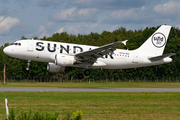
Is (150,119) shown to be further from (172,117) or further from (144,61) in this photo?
(144,61)

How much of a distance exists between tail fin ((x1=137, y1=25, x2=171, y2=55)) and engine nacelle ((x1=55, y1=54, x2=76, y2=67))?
39.0 feet

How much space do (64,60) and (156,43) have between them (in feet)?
51.9

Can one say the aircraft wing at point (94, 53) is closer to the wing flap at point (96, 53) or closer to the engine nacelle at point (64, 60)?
the wing flap at point (96, 53)

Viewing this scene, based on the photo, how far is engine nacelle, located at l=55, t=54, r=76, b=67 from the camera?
31859 millimetres

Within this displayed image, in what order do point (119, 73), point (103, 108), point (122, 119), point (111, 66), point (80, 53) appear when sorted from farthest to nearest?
point (119, 73)
point (111, 66)
point (80, 53)
point (103, 108)
point (122, 119)

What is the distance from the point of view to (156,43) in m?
40.2

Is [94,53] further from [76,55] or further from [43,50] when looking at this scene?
[43,50]

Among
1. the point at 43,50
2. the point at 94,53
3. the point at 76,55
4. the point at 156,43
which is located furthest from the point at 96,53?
the point at 156,43

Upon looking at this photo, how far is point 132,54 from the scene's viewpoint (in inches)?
1474

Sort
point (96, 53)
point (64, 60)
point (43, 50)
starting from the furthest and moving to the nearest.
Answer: point (96, 53)
point (43, 50)
point (64, 60)

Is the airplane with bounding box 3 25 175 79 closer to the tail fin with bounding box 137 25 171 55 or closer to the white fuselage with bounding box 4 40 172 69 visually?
the white fuselage with bounding box 4 40 172 69

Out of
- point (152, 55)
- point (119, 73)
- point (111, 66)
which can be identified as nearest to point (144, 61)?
point (152, 55)

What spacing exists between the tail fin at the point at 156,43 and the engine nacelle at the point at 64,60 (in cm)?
1187

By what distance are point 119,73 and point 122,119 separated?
6806cm
